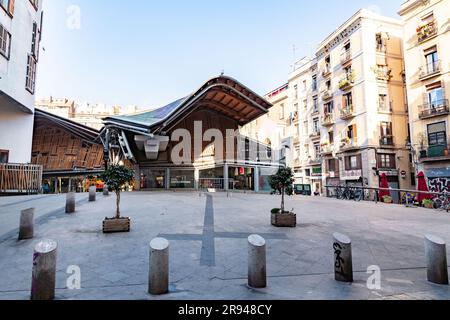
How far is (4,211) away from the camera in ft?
36.7

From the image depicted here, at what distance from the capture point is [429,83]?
22.7 meters

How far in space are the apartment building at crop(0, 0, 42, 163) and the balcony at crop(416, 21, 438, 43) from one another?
31.2 meters

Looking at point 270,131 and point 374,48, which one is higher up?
point 374,48

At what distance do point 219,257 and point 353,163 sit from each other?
86.2 feet

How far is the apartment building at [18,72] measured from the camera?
16.3 metres

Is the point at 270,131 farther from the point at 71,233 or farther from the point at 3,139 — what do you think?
the point at 71,233

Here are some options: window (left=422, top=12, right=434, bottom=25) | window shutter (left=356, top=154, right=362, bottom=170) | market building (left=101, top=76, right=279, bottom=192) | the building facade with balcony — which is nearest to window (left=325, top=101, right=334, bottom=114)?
the building facade with balcony

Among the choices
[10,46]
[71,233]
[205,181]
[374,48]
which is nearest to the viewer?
[71,233]

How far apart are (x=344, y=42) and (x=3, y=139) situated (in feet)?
110

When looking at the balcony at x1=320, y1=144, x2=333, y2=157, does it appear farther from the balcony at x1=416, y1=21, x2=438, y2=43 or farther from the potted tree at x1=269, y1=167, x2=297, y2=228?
the potted tree at x1=269, y1=167, x2=297, y2=228

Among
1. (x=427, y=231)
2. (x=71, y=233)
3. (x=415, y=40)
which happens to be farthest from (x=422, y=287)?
(x=415, y=40)

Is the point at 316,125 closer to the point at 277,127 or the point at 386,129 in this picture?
the point at 277,127

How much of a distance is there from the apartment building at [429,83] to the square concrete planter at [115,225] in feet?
77.9

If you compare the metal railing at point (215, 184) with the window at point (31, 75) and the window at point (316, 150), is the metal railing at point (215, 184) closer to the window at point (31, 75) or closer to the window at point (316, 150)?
the window at point (316, 150)
